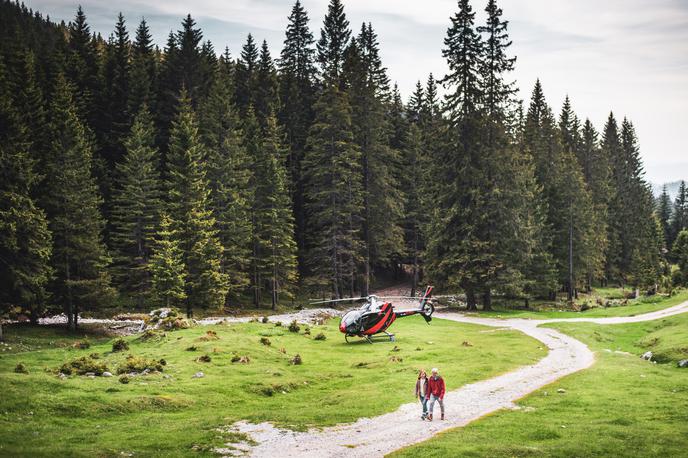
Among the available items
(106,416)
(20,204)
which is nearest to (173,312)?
(20,204)

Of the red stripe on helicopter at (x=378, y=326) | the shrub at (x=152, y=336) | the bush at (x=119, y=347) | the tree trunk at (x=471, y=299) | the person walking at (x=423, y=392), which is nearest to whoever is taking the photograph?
the person walking at (x=423, y=392)

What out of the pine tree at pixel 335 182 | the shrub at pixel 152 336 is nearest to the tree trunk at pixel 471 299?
the pine tree at pixel 335 182

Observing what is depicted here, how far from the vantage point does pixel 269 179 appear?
56.2 m

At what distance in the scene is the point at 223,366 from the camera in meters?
26.1

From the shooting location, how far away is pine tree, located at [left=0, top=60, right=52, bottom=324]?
1344 inches

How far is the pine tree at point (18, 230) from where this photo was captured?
34.1 metres

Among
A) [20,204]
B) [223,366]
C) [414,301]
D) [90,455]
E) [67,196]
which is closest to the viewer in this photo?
[90,455]

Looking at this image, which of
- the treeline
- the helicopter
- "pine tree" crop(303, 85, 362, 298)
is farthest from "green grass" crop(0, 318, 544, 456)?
"pine tree" crop(303, 85, 362, 298)

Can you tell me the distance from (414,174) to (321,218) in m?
19.4

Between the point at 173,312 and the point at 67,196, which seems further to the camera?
the point at 67,196

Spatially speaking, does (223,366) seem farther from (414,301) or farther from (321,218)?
(414,301)

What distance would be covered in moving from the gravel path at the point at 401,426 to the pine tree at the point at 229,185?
32.3m

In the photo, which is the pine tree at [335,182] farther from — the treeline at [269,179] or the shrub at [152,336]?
the shrub at [152,336]

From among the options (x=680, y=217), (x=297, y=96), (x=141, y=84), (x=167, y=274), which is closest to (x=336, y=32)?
(x=297, y=96)
